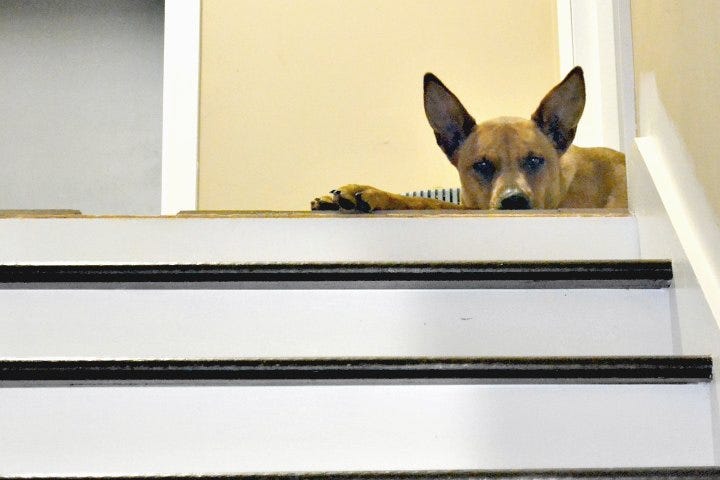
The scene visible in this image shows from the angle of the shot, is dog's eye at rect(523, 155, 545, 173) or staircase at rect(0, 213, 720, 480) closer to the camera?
staircase at rect(0, 213, 720, 480)

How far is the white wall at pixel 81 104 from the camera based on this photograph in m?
3.86

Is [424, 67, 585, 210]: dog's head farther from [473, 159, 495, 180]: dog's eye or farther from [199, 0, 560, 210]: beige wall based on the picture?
[199, 0, 560, 210]: beige wall

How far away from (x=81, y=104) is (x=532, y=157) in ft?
7.22

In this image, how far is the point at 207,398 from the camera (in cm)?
123

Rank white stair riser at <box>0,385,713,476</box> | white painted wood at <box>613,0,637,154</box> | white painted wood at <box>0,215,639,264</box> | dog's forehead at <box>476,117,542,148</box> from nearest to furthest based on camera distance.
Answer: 1. white stair riser at <box>0,385,713,476</box>
2. white painted wood at <box>0,215,639,264</box>
3. white painted wood at <box>613,0,637,154</box>
4. dog's forehead at <box>476,117,542,148</box>

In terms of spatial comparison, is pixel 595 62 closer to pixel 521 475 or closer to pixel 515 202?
pixel 515 202

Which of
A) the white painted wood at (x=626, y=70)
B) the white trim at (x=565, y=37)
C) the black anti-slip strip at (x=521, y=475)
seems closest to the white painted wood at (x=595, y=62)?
the white trim at (x=565, y=37)

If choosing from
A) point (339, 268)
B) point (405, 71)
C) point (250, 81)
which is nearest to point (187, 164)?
point (250, 81)

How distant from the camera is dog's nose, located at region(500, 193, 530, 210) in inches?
92.1

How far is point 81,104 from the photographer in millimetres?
3928

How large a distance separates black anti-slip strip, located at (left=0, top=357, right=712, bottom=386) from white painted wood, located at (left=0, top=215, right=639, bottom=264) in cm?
27

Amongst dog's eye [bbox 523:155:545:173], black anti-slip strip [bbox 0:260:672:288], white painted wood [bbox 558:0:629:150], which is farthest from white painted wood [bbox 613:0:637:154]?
white painted wood [bbox 558:0:629:150]

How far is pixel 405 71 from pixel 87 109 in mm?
1381

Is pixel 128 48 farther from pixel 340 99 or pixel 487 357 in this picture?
pixel 487 357
